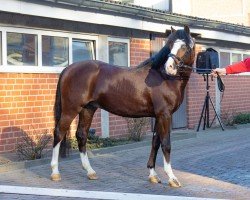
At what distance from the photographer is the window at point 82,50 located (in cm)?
1276

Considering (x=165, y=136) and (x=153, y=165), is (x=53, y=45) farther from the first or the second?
(x=165, y=136)

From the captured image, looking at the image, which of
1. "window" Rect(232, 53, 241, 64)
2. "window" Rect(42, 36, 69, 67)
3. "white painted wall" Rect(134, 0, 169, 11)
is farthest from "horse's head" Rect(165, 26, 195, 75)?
"white painted wall" Rect(134, 0, 169, 11)

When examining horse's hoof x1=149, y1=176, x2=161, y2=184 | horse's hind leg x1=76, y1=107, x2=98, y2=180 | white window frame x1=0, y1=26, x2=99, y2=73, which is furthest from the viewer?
white window frame x1=0, y1=26, x2=99, y2=73

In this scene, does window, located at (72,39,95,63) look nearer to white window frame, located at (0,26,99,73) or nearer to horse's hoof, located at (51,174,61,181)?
white window frame, located at (0,26,99,73)

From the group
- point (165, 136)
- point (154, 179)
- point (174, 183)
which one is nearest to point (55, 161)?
point (154, 179)

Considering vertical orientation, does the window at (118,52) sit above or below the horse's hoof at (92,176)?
above

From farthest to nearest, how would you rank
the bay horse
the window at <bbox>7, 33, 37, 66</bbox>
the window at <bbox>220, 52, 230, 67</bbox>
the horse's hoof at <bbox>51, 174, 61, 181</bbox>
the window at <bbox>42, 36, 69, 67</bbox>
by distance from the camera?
the window at <bbox>220, 52, 230, 67</bbox>, the window at <bbox>42, 36, 69, 67</bbox>, the window at <bbox>7, 33, 37, 66</bbox>, the horse's hoof at <bbox>51, 174, 61, 181</bbox>, the bay horse

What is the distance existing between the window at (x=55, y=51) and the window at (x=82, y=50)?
345mm

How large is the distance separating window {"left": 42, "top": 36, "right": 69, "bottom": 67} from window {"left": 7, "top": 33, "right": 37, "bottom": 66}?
307 millimetres

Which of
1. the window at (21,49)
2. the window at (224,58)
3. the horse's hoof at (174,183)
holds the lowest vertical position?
the horse's hoof at (174,183)

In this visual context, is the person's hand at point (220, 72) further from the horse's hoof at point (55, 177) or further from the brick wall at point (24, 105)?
the brick wall at point (24, 105)

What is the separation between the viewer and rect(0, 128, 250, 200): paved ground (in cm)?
759

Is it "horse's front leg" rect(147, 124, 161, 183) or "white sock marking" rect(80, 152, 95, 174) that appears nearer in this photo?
"horse's front leg" rect(147, 124, 161, 183)

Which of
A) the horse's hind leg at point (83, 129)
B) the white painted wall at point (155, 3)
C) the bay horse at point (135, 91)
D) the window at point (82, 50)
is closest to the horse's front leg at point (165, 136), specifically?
the bay horse at point (135, 91)
